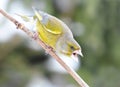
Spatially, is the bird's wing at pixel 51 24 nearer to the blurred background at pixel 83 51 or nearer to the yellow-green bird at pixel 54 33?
the yellow-green bird at pixel 54 33

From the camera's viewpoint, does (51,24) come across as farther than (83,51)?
No

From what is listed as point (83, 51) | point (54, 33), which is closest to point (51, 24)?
point (54, 33)

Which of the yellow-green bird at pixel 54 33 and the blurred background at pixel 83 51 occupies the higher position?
the blurred background at pixel 83 51

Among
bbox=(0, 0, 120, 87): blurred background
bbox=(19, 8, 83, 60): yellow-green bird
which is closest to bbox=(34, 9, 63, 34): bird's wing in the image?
bbox=(19, 8, 83, 60): yellow-green bird

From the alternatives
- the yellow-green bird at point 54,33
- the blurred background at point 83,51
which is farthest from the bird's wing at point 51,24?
the blurred background at point 83,51

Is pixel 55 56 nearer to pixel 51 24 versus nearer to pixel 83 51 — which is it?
pixel 51 24

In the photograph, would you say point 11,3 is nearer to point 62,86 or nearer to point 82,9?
point 82,9
